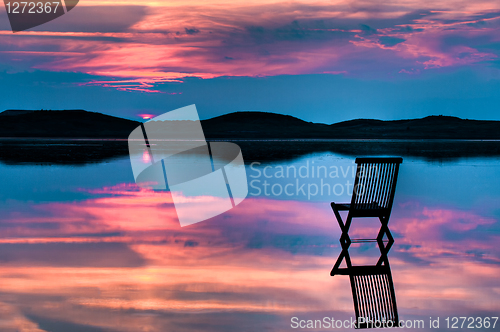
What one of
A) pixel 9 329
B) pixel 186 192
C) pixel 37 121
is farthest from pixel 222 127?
pixel 9 329

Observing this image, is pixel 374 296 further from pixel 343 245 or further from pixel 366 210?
pixel 343 245

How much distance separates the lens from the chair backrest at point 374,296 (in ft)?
12.0

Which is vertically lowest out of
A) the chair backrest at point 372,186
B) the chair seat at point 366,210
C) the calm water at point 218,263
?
the calm water at point 218,263

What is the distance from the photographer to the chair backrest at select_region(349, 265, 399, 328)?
12.0ft

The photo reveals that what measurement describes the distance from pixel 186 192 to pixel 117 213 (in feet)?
7.73

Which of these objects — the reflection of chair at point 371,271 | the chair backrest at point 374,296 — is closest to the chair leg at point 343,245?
the reflection of chair at point 371,271

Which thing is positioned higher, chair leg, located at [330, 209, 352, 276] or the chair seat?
the chair seat

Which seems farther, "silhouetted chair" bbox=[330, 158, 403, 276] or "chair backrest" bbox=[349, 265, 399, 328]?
"silhouetted chair" bbox=[330, 158, 403, 276]

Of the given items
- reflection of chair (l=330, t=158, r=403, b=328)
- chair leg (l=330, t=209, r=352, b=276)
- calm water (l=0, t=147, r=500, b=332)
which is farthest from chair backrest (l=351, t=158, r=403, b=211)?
calm water (l=0, t=147, r=500, b=332)

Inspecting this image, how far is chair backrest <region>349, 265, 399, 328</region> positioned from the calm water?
0.26 feet

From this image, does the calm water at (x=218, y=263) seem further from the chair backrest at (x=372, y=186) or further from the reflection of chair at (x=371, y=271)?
the chair backrest at (x=372, y=186)

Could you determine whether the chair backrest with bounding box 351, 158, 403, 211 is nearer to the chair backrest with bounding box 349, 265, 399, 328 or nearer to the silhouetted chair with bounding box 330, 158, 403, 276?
the silhouetted chair with bounding box 330, 158, 403, 276

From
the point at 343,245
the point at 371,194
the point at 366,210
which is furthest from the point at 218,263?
the point at 371,194

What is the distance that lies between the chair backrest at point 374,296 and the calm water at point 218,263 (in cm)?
8
